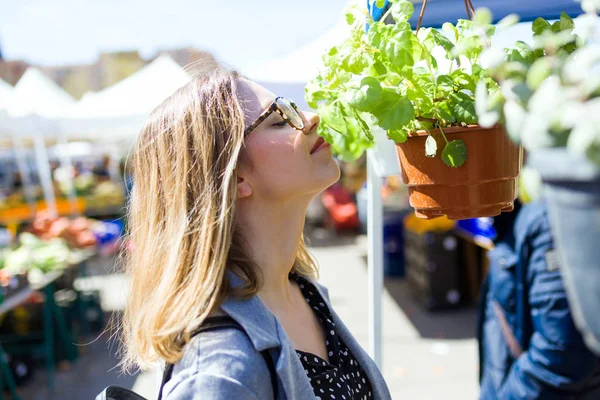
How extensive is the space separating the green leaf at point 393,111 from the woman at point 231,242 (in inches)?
13.5

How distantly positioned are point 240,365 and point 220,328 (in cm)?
11

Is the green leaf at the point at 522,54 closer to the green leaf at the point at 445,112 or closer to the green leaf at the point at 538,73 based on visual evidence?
the green leaf at the point at 445,112

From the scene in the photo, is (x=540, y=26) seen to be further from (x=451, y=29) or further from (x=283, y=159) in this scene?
(x=283, y=159)

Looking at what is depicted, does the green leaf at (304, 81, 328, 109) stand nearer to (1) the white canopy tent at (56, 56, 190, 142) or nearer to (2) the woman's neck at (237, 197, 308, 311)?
(2) the woman's neck at (237, 197, 308, 311)

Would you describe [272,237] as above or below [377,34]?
below

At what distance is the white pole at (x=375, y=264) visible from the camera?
6.87 ft

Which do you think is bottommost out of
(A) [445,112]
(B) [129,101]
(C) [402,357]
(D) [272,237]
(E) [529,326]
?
(C) [402,357]

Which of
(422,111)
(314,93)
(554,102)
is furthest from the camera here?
(314,93)

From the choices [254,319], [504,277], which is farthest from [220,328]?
[504,277]

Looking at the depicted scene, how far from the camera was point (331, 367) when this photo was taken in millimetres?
1351

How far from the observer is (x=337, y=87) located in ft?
3.87

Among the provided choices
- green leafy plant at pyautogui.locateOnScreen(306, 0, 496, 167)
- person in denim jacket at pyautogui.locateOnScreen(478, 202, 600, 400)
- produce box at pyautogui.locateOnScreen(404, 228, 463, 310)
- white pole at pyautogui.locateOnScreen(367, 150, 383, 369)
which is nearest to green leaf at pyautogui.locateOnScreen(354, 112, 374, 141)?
green leafy plant at pyautogui.locateOnScreen(306, 0, 496, 167)

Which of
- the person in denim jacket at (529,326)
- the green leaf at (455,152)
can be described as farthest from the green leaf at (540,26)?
the person in denim jacket at (529,326)

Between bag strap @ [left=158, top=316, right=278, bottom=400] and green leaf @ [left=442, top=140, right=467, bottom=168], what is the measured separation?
0.54m
